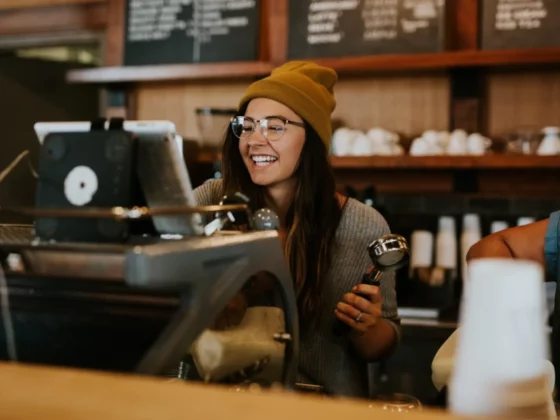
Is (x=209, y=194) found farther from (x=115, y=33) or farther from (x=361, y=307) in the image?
(x=115, y=33)

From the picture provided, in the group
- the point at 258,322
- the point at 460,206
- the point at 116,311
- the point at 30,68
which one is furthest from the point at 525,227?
the point at 30,68

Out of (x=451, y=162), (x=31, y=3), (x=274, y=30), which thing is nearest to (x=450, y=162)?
(x=451, y=162)

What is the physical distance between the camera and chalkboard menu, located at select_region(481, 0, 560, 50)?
2910 millimetres

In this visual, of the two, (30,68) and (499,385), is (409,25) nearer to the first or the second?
(30,68)

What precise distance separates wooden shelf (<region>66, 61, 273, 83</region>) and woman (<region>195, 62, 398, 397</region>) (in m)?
1.38

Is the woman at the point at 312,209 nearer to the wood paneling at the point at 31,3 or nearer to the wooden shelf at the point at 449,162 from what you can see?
the wooden shelf at the point at 449,162

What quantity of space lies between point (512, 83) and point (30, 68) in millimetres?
2622

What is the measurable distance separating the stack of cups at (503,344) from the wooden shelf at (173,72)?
8.43 feet

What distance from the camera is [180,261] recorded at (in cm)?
86

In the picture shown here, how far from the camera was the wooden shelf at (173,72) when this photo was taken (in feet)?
10.6

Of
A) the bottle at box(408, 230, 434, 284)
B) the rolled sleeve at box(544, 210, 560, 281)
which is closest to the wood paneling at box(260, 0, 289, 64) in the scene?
the bottle at box(408, 230, 434, 284)

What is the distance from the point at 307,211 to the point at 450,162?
1.29 m

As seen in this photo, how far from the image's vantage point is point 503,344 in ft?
2.37

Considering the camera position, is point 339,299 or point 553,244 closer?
point 553,244
